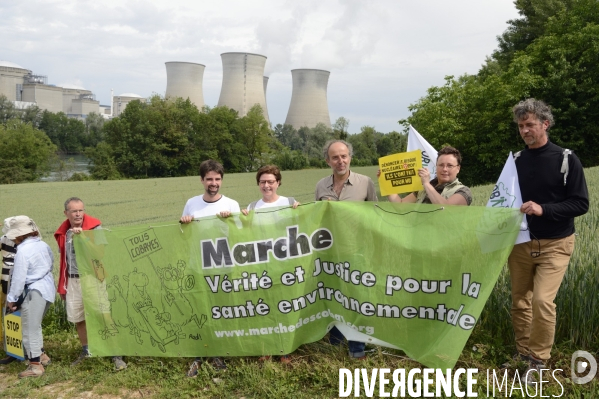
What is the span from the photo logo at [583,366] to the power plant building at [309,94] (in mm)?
51554

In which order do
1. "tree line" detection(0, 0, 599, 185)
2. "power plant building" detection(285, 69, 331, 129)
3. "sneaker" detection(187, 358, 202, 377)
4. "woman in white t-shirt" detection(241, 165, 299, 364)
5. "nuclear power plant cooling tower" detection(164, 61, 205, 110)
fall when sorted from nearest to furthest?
"sneaker" detection(187, 358, 202, 377) < "woman in white t-shirt" detection(241, 165, 299, 364) < "tree line" detection(0, 0, 599, 185) < "power plant building" detection(285, 69, 331, 129) < "nuclear power plant cooling tower" detection(164, 61, 205, 110)

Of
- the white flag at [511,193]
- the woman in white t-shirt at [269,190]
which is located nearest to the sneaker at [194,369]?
the woman in white t-shirt at [269,190]

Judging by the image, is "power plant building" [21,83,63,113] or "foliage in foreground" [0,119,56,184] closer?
"foliage in foreground" [0,119,56,184]

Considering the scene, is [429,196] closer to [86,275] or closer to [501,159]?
Answer: [86,275]

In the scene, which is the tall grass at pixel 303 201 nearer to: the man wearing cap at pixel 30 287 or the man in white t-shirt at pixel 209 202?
the man in white t-shirt at pixel 209 202

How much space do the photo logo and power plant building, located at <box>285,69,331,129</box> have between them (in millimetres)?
51554

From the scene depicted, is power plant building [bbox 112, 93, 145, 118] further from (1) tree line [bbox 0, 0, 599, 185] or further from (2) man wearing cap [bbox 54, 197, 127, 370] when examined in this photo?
(2) man wearing cap [bbox 54, 197, 127, 370]

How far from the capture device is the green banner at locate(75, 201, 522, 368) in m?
3.49

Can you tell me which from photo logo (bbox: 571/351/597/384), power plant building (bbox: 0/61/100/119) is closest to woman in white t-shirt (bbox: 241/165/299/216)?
photo logo (bbox: 571/351/597/384)

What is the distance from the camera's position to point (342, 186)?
13.3ft

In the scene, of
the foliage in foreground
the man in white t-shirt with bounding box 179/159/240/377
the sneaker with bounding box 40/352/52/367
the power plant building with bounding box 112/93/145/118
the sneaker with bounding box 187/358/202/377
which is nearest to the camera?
the sneaker with bounding box 187/358/202/377

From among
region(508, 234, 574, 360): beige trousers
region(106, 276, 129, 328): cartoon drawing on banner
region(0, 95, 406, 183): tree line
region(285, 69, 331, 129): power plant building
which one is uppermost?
region(285, 69, 331, 129): power plant building

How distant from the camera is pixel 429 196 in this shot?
3684mm

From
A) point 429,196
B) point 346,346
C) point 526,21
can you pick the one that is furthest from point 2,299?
point 526,21
